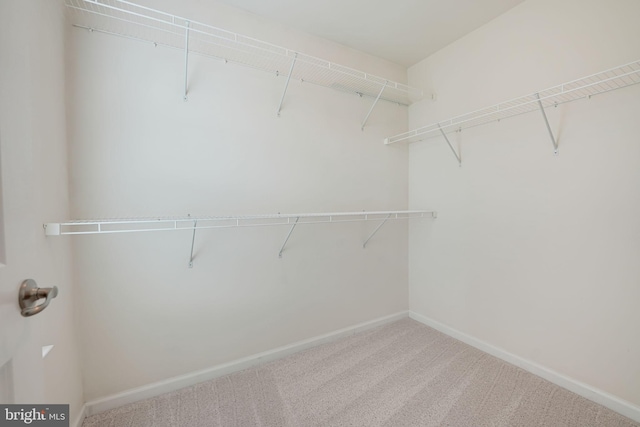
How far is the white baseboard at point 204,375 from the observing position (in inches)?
55.6

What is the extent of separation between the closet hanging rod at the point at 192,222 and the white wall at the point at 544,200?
1.68 ft

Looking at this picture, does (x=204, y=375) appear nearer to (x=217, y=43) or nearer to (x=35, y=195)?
(x=35, y=195)

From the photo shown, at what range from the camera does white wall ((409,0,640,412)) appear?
1361 mm

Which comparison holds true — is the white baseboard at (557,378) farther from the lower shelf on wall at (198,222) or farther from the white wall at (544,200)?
the lower shelf on wall at (198,222)

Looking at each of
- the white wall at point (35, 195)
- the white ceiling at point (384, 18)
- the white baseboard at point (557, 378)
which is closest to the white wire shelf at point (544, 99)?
the white ceiling at point (384, 18)

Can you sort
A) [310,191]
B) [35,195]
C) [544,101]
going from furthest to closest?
[310,191] → [544,101] → [35,195]

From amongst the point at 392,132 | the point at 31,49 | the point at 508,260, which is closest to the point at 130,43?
the point at 31,49

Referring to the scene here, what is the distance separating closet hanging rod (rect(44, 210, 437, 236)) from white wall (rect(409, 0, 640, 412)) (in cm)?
51

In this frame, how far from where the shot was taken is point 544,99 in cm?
159

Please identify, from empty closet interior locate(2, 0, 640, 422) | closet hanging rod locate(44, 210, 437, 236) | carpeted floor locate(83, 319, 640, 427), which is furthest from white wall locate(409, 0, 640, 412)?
closet hanging rod locate(44, 210, 437, 236)

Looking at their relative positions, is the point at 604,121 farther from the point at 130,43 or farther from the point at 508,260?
the point at 130,43

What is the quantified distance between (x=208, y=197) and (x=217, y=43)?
95 centimetres

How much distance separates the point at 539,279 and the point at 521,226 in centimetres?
35

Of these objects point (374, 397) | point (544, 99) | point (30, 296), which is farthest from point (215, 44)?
point (374, 397)
